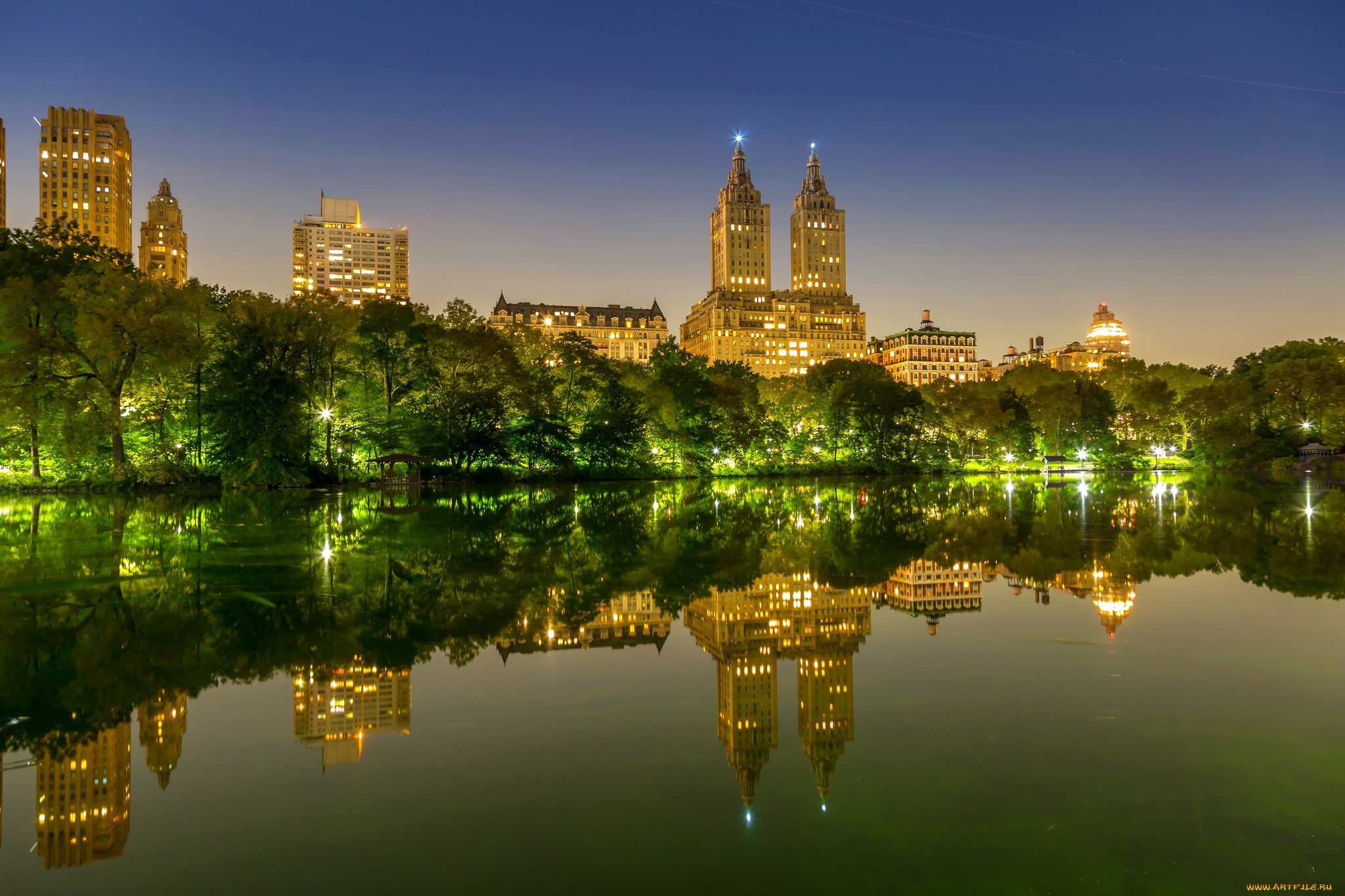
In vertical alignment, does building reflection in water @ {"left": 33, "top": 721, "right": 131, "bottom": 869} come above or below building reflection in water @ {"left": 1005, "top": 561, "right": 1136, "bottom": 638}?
below

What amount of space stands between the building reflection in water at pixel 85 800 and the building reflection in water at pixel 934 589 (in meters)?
8.38

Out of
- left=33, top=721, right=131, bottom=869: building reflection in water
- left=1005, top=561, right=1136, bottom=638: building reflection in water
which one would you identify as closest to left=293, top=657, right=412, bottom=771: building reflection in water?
left=33, top=721, right=131, bottom=869: building reflection in water

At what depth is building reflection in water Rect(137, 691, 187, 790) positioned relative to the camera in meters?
6.32

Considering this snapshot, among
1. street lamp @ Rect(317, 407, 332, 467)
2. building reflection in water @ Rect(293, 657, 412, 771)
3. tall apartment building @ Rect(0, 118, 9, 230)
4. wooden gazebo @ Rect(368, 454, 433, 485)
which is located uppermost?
tall apartment building @ Rect(0, 118, 9, 230)

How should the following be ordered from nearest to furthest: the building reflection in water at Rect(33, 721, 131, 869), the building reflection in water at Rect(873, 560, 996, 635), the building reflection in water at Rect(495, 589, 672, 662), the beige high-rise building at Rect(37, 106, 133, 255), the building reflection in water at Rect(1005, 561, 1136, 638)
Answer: the building reflection in water at Rect(33, 721, 131, 869), the building reflection in water at Rect(495, 589, 672, 662), the building reflection in water at Rect(1005, 561, 1136, 638), the building reflection in water at Rect(873, 560, 996, 635), the beige high-rise building at Rect(37, 106, 133, 255)

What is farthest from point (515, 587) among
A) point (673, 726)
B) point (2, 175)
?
point (2, 175)

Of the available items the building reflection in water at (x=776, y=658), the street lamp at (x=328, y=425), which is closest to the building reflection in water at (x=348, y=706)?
the building reflection in water at (x=776, y=658)

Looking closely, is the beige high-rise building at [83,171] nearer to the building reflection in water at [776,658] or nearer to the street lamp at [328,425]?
the street lamp at [328,425]

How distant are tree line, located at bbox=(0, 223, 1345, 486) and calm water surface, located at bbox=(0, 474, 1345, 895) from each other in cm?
3072

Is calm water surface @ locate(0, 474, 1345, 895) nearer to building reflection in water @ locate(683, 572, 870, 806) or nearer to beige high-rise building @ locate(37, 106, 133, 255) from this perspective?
building reflection in water @ locate(683, 572, 870, 806)

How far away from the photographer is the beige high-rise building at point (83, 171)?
572ft

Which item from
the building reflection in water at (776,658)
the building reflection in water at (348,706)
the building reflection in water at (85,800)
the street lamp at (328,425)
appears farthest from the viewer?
the street lamp at (328,425)

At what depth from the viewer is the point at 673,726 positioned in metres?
7.14

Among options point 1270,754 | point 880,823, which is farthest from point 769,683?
point 1270,754
